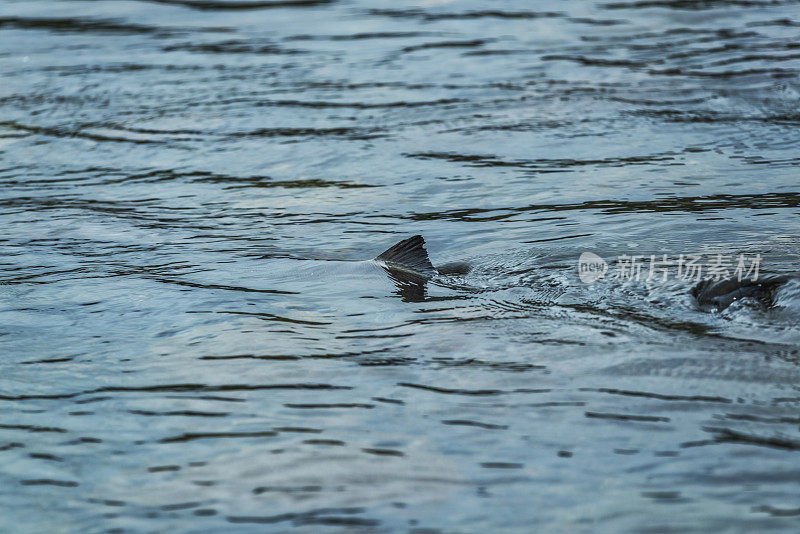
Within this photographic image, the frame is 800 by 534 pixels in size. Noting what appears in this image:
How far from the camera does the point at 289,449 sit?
273 cm

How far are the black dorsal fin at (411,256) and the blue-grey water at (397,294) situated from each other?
0.14m

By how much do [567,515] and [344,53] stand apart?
7.14m

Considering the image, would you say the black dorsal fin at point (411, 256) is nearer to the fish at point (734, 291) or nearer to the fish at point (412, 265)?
the fish at point (412, 265)

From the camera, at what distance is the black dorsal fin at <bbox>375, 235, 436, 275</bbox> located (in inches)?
166

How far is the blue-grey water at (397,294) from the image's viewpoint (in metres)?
2.52

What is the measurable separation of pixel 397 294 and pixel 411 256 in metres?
0.33

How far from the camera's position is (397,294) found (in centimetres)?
397

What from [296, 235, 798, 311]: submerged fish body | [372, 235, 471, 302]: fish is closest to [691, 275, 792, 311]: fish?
[296, 235, 798, 311]: submerged fish body

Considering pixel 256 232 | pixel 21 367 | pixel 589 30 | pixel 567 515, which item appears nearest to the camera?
pixel 567 515

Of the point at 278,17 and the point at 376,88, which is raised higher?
the point at 278,17

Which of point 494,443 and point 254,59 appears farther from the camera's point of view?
point 254,59

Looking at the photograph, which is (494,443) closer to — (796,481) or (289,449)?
(289,449)

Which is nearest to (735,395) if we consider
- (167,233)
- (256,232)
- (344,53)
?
(256,232)

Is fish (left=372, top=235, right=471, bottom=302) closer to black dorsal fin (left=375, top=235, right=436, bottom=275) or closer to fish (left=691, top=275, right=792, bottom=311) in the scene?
black dorsal fin (left=375, top=235, right=436, bottom=275)
